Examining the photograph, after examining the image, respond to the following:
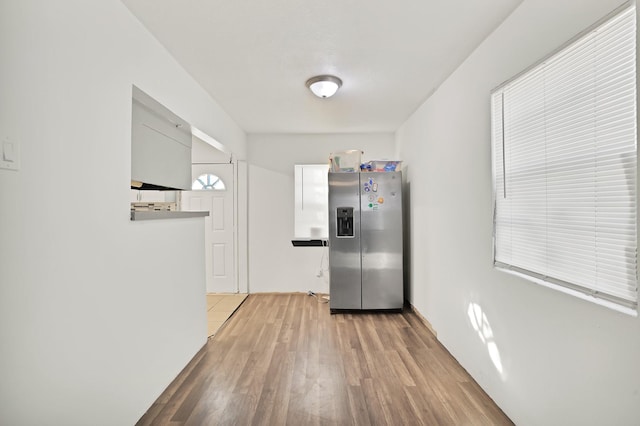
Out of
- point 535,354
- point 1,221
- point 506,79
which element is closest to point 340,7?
point 506,79

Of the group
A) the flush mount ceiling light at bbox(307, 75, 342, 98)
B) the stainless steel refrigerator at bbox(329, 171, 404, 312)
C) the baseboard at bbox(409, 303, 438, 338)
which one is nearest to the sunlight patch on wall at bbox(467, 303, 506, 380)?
the baseboard at bbox(409, 303, 438, 338)

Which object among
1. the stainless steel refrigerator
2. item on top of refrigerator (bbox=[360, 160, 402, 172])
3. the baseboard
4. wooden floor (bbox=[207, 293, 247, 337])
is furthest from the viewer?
item on top of refrigerator (bbox=[360, 160, 402, 172])

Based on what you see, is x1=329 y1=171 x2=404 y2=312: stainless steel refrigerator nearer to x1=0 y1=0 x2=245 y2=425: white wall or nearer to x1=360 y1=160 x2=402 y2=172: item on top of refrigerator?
x1=360 y1=160 x2=402 y2=172: item on top of refrigerator

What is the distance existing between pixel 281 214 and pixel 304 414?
3.21 m

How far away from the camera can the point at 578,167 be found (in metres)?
1.46

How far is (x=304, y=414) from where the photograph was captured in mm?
2012

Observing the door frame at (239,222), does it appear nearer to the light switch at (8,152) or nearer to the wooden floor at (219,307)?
the wooden floor at (219,307)

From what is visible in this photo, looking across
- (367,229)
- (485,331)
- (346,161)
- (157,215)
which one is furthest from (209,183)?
(485,331)

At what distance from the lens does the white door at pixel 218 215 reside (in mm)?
4922

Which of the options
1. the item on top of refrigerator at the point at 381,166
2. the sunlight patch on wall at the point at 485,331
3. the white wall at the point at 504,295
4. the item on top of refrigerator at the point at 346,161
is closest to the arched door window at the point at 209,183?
the item on top of refrigerator at the point at 346,161

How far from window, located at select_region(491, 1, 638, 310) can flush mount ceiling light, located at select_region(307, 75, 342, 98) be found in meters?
1.36

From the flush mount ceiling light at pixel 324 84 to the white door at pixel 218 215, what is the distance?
94.0 inches

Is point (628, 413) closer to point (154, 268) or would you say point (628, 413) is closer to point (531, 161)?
point (531, 161)

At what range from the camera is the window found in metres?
1.24
